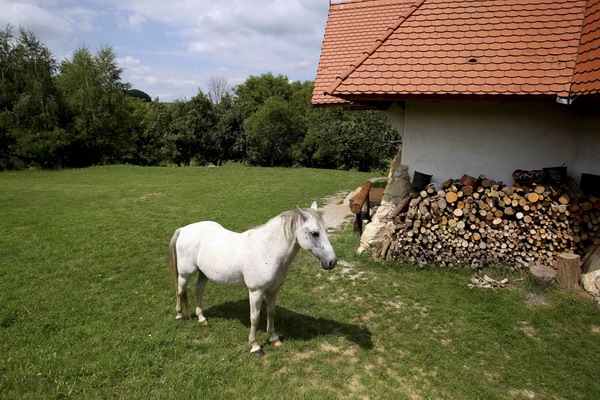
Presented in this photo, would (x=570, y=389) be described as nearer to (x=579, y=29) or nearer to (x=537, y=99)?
(x=537, y=99)

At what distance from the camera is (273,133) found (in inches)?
939

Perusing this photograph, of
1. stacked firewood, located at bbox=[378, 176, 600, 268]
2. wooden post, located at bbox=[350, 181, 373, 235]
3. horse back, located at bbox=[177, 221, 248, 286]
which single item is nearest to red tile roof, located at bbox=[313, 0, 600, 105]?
stacked firewood, located at bbox=[378, 176, 600, 268]

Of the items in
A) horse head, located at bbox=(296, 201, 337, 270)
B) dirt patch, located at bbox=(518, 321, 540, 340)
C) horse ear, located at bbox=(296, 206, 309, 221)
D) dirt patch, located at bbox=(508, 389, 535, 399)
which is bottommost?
dirt patch, located at bbox=(508, 389, 535, 399)

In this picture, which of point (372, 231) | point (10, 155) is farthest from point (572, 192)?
point (10, 155)

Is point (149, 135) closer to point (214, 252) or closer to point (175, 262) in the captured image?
point (175, 262)

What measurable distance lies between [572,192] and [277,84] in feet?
114

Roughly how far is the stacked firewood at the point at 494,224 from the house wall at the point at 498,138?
1.24ft

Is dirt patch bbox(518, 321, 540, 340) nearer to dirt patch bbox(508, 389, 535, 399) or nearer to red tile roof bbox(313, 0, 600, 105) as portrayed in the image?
dirt patch bbox(508, 389, 535, 399)

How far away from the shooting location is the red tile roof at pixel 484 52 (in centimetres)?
506

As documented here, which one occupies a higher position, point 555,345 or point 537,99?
point 537,99

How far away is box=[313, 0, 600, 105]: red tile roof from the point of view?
5062 mm

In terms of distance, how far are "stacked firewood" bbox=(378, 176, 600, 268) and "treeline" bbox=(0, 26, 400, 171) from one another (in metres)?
17.1

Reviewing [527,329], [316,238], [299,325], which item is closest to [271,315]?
[299,325]

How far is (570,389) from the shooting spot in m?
3.28
